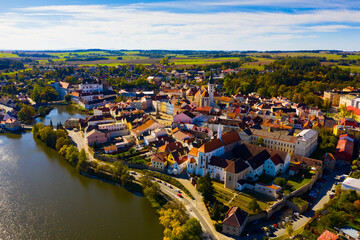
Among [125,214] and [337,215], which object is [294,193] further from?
[125,214]

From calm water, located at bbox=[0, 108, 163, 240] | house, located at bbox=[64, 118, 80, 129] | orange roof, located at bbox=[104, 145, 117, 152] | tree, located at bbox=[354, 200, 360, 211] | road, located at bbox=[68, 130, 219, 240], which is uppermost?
house, located at bbox=[64, 118, 80, 129]

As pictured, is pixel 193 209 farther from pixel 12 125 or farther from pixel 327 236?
pixel 12 125

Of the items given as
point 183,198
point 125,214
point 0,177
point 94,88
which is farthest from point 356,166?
point 94,88

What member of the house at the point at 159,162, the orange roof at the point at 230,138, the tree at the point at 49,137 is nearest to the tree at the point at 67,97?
the tree at the point at 49,137

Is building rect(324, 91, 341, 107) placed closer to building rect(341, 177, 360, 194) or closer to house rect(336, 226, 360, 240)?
building rect(341, 177, 360, 194)

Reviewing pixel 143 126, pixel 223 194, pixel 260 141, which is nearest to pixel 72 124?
pixel 143 126

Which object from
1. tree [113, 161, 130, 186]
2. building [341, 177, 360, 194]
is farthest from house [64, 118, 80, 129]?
building [341, 177, 360, 194]
